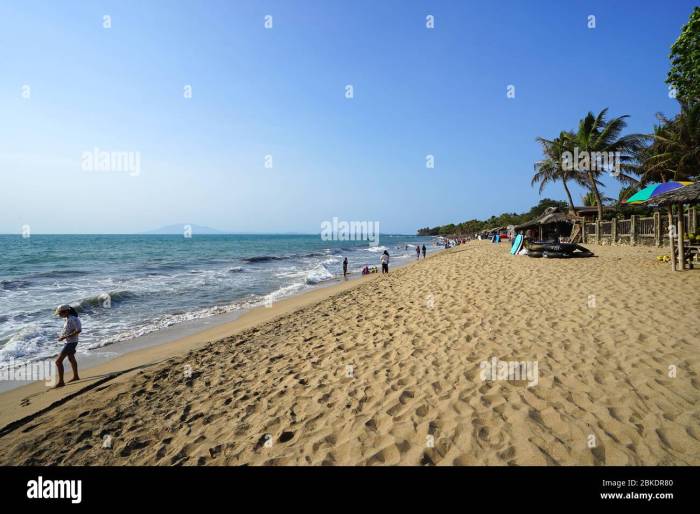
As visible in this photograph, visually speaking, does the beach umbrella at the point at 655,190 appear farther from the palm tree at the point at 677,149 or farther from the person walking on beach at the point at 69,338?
the person walking on beach at the point at 69,338

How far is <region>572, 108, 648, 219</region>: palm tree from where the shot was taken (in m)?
26.5

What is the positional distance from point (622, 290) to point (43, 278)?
33167 millimetres

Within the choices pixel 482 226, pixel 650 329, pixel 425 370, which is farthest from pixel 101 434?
pixel 482 226

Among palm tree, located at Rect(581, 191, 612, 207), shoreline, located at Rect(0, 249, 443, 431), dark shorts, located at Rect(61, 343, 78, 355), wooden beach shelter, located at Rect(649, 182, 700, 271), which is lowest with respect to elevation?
shoreline, located at Rect(0, 249, 443, 431)

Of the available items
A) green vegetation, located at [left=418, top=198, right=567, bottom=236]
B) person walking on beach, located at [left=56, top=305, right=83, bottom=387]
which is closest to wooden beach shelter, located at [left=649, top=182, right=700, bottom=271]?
person walking on beach, located at [left=56, top=305, right=83, bottom=387]

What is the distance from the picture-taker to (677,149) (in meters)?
22.8

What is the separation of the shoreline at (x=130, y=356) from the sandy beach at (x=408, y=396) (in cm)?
6

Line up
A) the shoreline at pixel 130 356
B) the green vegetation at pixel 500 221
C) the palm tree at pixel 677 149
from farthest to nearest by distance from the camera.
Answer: the green vegetation at pixel 500 221, the palm tree at pixel 677 149, the shoreline at pixel 130 356


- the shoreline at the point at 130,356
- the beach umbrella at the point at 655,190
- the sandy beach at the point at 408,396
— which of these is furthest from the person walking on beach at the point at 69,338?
the beach umbrella at the point at 655,190

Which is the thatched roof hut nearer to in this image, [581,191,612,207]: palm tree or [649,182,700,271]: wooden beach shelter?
[649,182,700,271]: wooden beach shelter
